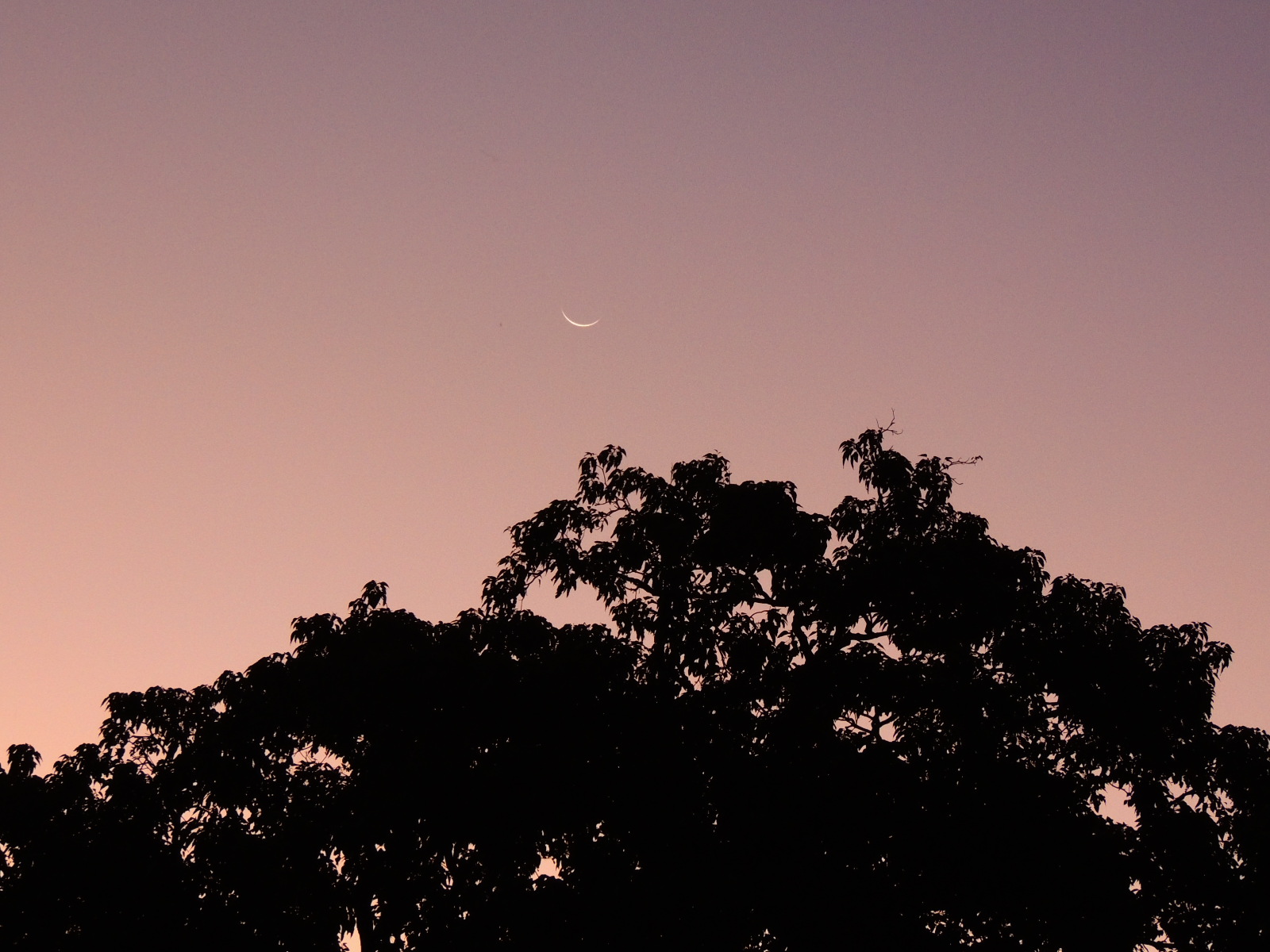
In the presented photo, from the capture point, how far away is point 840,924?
1877 centimetres

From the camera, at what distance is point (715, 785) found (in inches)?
787

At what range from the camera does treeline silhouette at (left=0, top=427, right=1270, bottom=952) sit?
19.5 metres

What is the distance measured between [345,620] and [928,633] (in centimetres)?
1008

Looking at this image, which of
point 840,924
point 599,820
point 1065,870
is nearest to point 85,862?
point 599,820

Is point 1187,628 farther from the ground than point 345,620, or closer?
closer

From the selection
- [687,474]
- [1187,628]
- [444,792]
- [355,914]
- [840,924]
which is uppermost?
[687,474]

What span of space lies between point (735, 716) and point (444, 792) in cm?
479

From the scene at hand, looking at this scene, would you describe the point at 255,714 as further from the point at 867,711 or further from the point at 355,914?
the point at 867,711

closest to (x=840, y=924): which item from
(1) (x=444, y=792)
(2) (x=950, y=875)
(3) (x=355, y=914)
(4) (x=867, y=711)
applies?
(2) (x=950, y=875)

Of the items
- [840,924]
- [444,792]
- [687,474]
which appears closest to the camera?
[840,924]

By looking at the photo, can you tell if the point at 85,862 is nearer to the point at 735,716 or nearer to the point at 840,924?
the point at 735,716

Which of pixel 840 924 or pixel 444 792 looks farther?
pixel 444 792

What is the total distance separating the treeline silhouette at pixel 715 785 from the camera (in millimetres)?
19453

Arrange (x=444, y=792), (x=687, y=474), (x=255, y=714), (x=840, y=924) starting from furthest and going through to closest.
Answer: (x=687, y=474) < (x=255, y=714) < (x=444, y=792) < (x=840, y=924)
